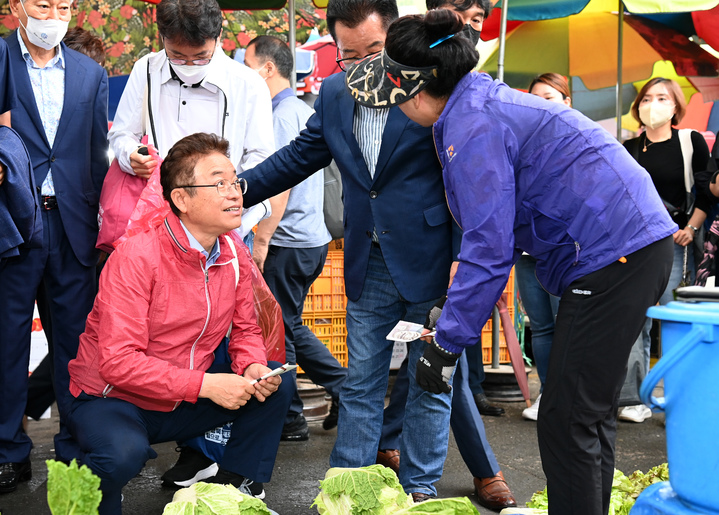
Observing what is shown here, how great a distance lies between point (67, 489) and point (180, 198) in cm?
142

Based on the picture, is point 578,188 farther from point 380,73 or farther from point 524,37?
point 524,37

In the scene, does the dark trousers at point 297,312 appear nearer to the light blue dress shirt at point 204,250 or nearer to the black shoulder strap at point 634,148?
the light blue dress shirt at point 204,250

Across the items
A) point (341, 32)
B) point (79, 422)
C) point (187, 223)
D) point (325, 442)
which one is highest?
point (341, 32)

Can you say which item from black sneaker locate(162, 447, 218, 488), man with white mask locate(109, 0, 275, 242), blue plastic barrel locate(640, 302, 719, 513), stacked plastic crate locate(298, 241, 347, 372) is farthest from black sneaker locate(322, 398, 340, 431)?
blue plastic barrel locate(640, 302, 719, 513)

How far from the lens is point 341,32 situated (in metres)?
3.13

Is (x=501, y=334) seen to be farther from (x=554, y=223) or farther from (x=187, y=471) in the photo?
(x=554, y=223)

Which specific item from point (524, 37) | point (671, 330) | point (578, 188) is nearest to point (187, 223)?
point (578, 188)

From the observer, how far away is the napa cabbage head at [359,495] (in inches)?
101

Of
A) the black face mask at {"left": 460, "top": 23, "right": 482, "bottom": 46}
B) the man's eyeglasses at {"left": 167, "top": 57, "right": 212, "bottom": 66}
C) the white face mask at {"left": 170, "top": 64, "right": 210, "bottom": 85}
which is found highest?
the black face mask at {"left": 460, "top": 23, "right": 482, "bottom": 46}

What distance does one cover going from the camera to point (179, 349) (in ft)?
10.3

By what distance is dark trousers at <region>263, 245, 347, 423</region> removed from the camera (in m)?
4.54

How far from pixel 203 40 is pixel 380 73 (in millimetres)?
1280

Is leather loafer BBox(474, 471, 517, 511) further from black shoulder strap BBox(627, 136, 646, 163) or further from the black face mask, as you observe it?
black shoulder strap BBox(627, 136, 646, 163)

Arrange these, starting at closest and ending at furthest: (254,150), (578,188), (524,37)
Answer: (578,188) < (254,150) < (524,37)
